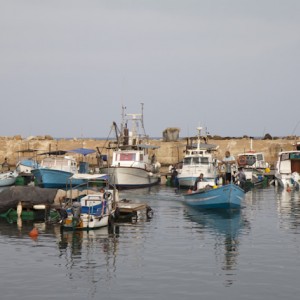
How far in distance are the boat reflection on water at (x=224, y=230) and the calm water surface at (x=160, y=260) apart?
0.04 m

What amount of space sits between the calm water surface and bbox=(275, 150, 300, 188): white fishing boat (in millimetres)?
21867

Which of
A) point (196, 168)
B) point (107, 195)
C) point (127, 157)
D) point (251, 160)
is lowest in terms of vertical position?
point (107, 195)

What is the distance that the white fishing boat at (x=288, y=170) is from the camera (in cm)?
5884

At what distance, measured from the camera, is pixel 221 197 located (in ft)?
130

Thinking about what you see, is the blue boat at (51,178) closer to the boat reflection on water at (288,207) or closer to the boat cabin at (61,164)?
the boat cabin at (61,164)

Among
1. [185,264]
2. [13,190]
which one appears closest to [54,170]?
[13,190]

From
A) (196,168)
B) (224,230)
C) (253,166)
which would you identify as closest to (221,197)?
(224,230)

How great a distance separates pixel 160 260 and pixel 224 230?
28.2 ft

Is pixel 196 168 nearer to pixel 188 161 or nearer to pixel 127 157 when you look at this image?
pixel 188 161

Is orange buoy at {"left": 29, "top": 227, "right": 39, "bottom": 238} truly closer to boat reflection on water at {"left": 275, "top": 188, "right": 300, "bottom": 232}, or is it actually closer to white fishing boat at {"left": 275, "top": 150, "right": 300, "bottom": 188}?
boat reflection on water at {"left": 275, "top": 188, "right": 300, "bottom": 232}

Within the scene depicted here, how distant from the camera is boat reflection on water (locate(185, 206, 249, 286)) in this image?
78.5 feet

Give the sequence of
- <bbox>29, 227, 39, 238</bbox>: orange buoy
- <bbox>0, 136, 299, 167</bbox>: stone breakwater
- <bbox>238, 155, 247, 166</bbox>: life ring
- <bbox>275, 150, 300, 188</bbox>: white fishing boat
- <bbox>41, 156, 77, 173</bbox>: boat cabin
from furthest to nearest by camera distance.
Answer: <bbox>0, 136, 299, 167</bbox>: stone breakwater, <bbox>238, 155, 247, 166</bbox>: life ring, <bbox>41, 156, 77, 173</bbox>: boat cabin, <bbox>275, 150, 300, 188</bbox>: white fishing boat, <bbox>29, 227, 39, 238</bbox>: orange buoy

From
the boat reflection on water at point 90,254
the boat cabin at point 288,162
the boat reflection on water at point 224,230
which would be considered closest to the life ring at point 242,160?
the boat cabin at point 288,162

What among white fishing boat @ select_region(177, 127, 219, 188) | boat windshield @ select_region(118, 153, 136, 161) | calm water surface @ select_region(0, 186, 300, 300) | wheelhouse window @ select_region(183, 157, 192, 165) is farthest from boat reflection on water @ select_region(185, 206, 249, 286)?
boat windshield @ select_region(118, 153, 136, 161)
